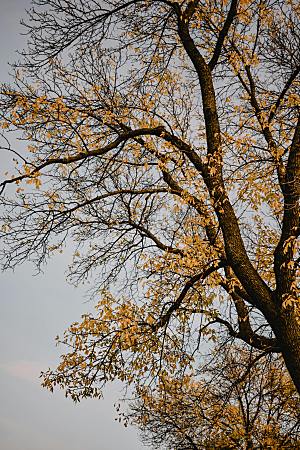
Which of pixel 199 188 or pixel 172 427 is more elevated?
pixel 199 188

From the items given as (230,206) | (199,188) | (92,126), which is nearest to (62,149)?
(92,126)

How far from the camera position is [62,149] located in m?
7.14

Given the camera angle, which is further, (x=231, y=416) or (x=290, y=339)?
(x=231, y=416)

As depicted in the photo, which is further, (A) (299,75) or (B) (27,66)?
(A) (299,75)

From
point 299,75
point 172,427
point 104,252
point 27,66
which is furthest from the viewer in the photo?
point 172,427

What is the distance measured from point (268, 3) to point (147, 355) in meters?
6.29

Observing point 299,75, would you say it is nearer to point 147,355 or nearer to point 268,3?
point 268,3

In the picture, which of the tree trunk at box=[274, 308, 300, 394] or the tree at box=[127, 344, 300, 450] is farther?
the tree at box=[127, 344, 300, 450]

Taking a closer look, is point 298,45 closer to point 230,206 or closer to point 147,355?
point 230,206

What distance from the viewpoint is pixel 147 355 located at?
7691 mm

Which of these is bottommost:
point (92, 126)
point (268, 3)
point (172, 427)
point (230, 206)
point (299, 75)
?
point (172, 427)

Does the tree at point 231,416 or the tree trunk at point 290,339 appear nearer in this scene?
the tree trunk at point 290,339

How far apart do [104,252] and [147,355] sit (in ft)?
8.59

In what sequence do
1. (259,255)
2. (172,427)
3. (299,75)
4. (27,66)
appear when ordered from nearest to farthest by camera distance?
(27,66) → (299,75) → (259,255) → (172,427)
